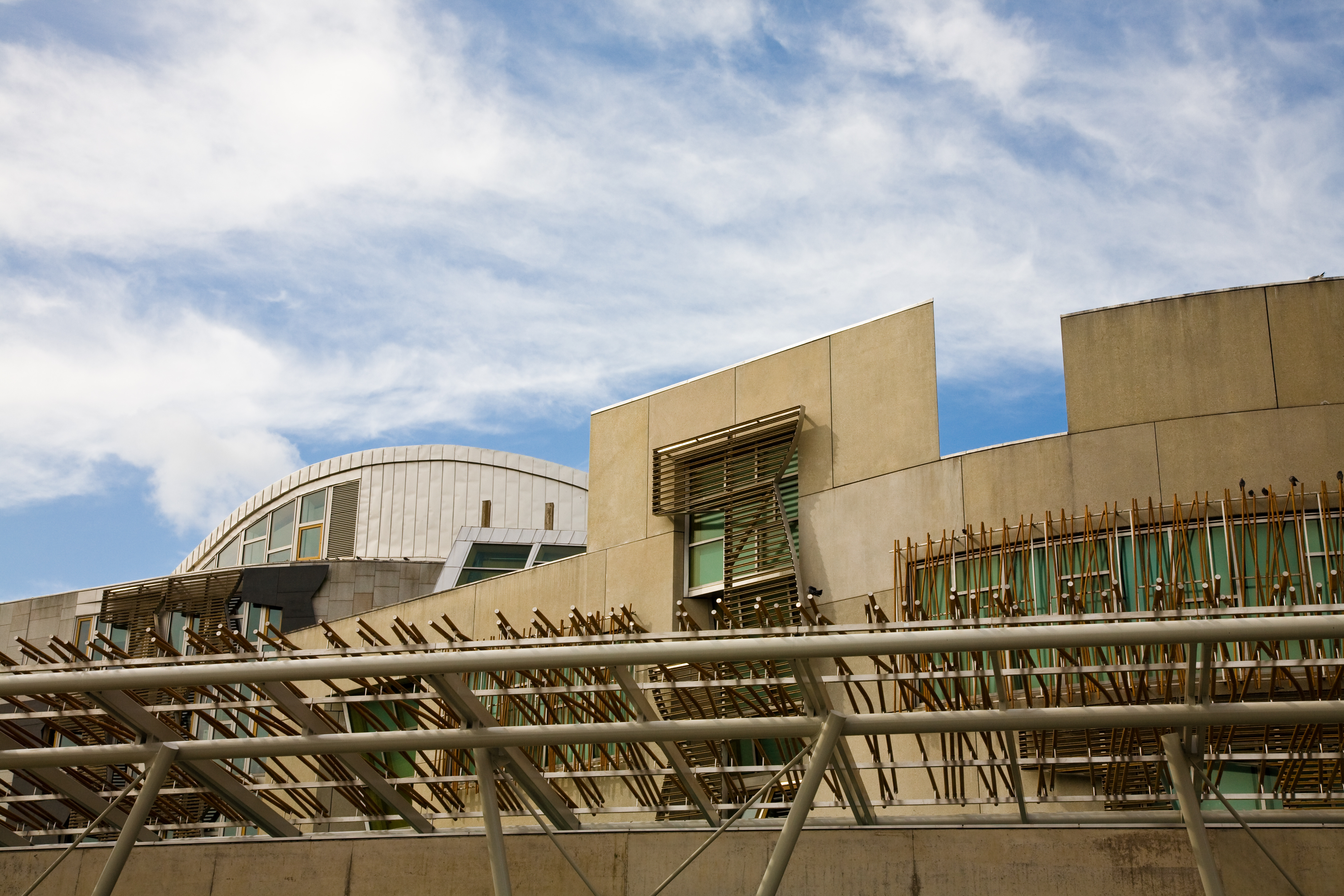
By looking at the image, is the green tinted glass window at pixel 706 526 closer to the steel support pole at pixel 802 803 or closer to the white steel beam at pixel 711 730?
the white steel beam at pixel 711 730

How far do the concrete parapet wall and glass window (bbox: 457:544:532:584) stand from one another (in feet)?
50.4

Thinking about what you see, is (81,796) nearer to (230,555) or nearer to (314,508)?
(314,508)

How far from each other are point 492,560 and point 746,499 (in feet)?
39.2

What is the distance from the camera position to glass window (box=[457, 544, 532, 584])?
29.4 m

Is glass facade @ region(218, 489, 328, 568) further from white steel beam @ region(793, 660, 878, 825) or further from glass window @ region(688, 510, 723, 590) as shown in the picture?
white steel beam @ region(793, 660, 878, 825)

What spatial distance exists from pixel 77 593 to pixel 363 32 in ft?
66.7

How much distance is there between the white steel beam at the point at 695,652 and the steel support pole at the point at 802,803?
674mm

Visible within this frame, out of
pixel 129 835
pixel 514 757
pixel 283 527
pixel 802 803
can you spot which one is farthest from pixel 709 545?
pixel 283 527

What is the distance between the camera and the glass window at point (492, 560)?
96.5 ft

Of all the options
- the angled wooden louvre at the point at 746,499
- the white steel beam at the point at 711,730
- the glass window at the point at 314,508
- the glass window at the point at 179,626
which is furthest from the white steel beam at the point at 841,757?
the glass window at the point at 314,508

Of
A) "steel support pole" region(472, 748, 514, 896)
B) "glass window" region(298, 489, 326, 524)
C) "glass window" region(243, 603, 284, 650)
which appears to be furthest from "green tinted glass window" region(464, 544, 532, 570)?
"steel support pole" region(472, 748, 514, 896)

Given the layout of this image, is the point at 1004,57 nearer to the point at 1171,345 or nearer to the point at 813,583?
the point at 1171,345

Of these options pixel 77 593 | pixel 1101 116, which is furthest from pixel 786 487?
pixel 77 593

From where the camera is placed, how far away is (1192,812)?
9.92m
